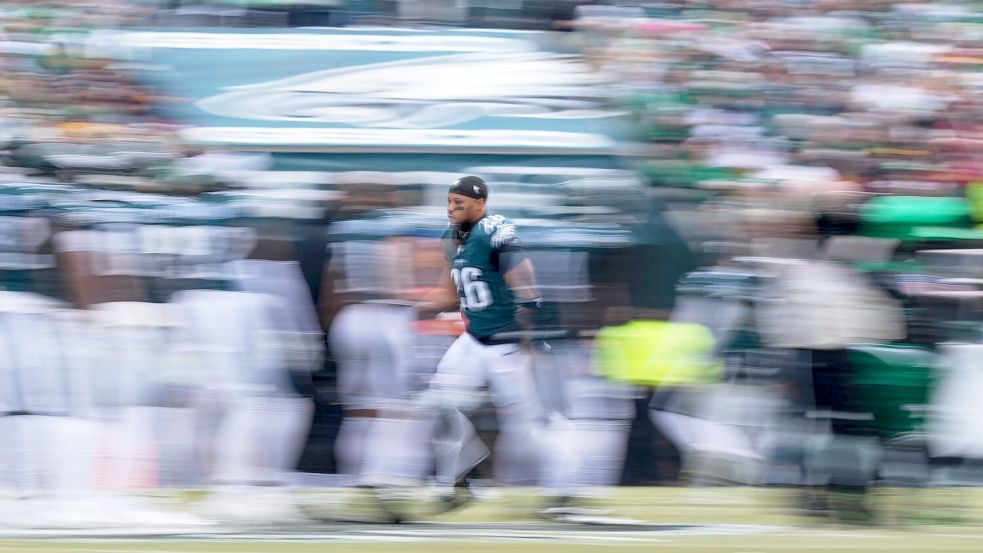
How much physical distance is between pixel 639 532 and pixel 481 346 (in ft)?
3.62

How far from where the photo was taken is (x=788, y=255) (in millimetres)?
6340

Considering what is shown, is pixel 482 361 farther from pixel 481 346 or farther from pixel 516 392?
pixel 516 392

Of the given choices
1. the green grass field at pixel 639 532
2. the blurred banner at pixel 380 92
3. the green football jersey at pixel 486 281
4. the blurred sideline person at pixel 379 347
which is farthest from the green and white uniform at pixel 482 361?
the blurred banner at pixel 380 92

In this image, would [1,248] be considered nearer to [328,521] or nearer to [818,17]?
[328,521]

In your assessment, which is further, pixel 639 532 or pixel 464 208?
pixel 464 208

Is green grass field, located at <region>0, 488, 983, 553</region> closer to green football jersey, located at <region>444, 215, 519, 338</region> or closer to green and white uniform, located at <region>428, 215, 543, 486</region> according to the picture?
green and white uniform, located at <region>428, 215, 543, 486</region>

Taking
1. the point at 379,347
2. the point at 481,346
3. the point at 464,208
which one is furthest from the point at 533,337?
the point at 379,347

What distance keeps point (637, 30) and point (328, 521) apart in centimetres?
515

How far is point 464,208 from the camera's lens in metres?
6.33

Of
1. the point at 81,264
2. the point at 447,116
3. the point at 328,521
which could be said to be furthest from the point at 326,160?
the point at 328,521

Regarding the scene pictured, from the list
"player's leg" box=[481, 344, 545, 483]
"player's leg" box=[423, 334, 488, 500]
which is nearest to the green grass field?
"player's leg" box=[423, 334, 488, 500]

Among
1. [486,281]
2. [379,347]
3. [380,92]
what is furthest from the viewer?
[380,92]

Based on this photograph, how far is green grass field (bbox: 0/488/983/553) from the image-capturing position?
5.72 meters

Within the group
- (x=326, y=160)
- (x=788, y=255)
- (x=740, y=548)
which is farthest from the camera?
(x=326, y=160)
